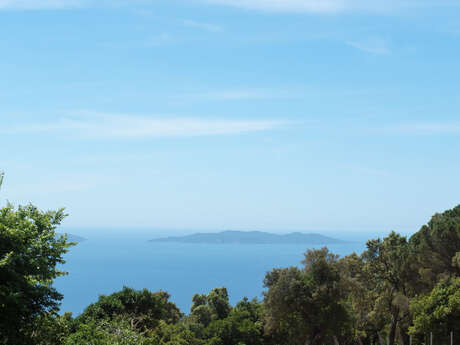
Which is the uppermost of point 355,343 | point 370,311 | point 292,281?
point 292,281

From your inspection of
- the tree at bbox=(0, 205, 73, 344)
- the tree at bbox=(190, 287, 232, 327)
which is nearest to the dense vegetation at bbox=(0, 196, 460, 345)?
the tree at bbox=(0, 205, 73, 344)

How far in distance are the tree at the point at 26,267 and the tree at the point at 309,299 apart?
18.4 m

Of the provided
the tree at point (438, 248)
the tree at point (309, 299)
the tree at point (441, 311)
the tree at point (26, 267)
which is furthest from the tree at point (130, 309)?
the tree at point (438, 248)

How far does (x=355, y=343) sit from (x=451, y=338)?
16.6 meters

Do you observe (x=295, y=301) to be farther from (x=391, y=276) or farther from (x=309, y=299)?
(x=391, y=276)

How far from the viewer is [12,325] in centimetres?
1683

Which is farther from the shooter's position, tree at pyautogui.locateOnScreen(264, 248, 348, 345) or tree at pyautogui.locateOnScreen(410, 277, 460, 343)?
tree at pyautogui.locateOnScreen(264, 248, 348, 345)

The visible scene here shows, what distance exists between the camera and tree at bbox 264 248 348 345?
113 feet

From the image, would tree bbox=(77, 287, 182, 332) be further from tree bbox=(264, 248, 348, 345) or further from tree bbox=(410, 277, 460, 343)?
tree bbox=(410, 277, 460, 343)

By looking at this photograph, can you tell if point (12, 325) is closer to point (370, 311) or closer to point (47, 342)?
point (47, 342)

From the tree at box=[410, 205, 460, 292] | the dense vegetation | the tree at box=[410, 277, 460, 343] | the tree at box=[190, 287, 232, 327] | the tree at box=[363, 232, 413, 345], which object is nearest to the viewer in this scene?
the dense vegetation

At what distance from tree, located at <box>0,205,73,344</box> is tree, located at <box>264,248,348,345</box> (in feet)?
60.2

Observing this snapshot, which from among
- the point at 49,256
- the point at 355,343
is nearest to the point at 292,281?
the point at 355,343

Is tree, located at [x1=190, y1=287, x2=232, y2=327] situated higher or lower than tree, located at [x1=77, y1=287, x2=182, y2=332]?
lower
